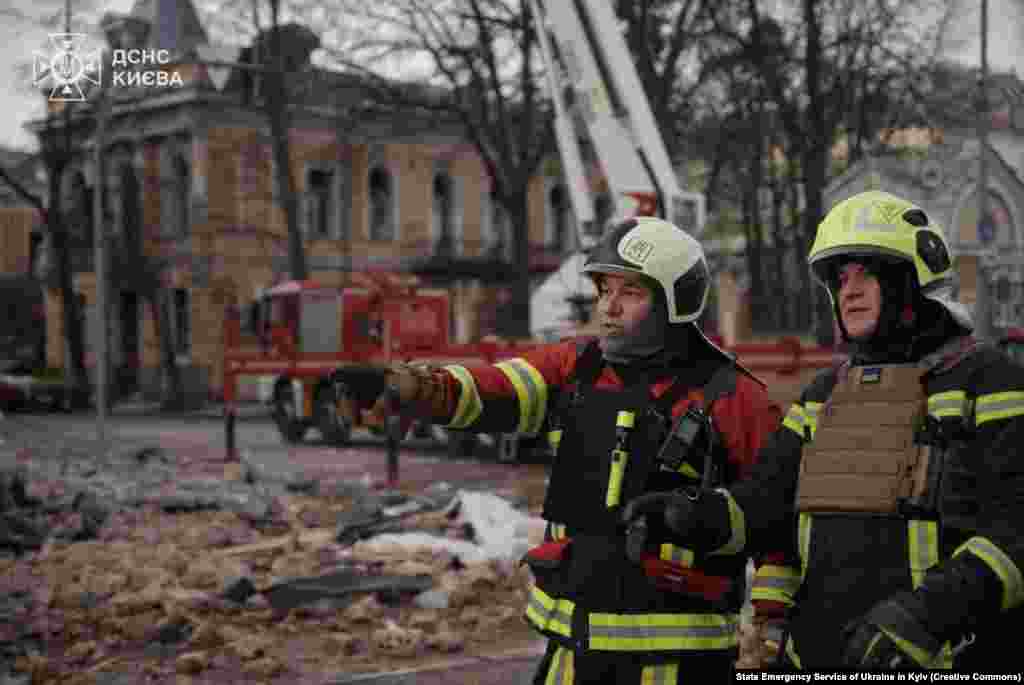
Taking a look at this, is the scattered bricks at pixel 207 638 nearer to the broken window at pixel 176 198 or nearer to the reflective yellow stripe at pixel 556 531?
the reflective yellow stripe at pixel 556 531

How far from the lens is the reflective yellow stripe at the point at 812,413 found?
3127 mm

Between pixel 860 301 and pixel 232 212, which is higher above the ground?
pixel 232 212

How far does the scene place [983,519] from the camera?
9.11ft

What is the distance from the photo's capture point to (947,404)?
287cm

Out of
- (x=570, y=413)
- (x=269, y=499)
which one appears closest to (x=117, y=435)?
(x=269, y=499)

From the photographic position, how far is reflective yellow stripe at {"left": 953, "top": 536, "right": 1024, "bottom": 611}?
2.70 meters

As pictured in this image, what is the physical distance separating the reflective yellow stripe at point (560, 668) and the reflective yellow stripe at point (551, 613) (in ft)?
0.22

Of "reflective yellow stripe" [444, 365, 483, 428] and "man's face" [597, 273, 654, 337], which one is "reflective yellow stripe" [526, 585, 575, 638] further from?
"man's face" [597, 273, 654, 337]

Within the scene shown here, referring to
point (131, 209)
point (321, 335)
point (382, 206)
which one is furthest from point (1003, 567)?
point (382, 206)

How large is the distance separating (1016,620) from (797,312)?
32.5 meters

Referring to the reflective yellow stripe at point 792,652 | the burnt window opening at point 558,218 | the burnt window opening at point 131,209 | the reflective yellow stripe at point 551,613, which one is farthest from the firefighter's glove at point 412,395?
the burnt window opening at point 558,218

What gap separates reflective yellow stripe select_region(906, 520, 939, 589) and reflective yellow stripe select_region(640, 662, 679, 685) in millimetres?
813

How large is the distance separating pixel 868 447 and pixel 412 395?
44.9 inches

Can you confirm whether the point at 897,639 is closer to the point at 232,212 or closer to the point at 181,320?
the point at 232,212
